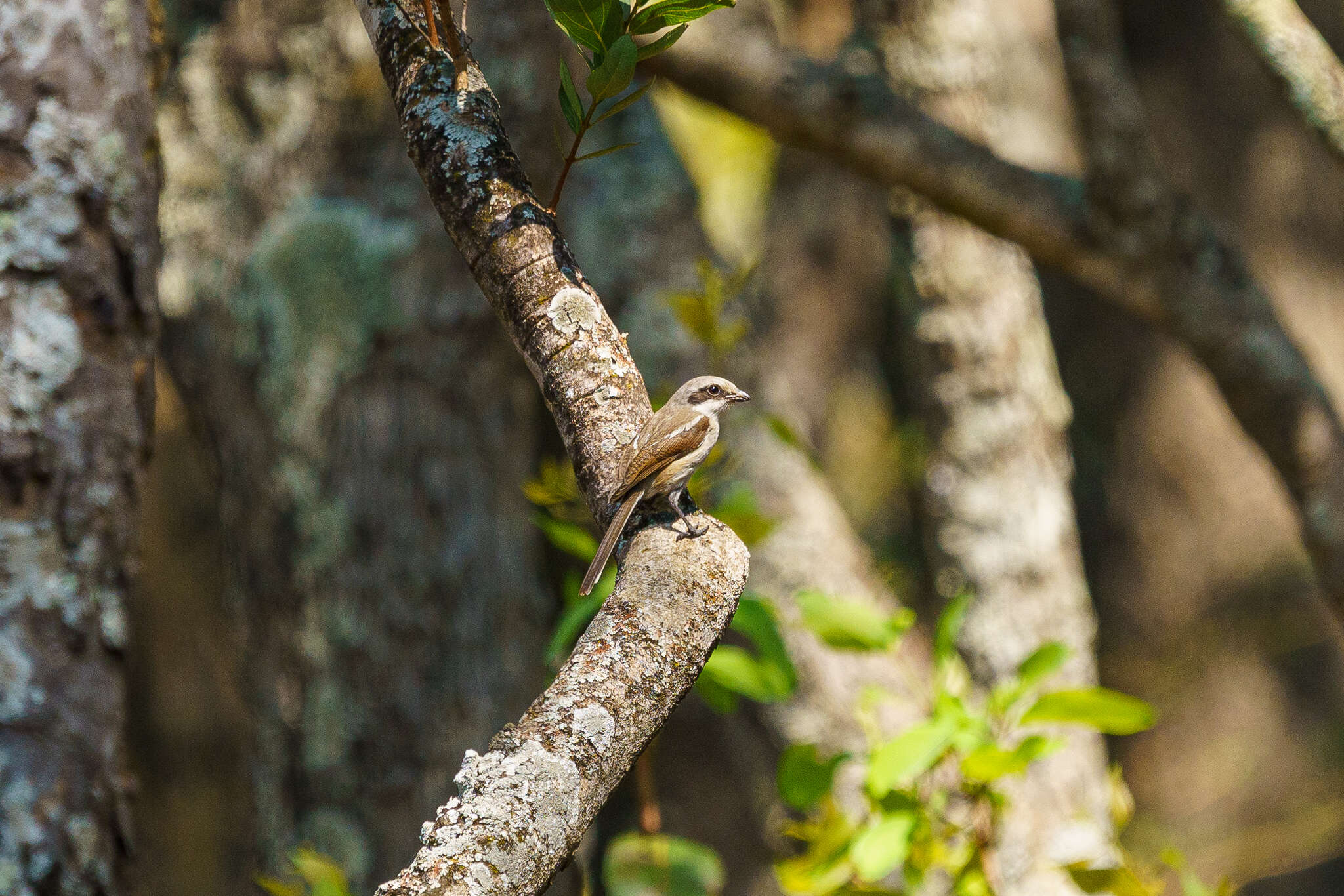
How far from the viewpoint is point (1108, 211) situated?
8.21 ft

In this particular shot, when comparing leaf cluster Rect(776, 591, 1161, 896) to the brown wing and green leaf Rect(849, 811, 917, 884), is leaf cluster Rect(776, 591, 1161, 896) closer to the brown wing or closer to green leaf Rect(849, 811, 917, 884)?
green leaf Rect(849, 811, 917, 884)

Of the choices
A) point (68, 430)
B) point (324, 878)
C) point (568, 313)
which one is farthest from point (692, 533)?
point (68, 430)

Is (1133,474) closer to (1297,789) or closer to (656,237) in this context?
(1297,789)

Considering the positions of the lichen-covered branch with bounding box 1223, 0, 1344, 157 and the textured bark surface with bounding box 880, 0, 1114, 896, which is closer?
the lichen-covered branch with bounding box 1223, 0, 1344, 157

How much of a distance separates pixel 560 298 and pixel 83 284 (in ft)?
3.79

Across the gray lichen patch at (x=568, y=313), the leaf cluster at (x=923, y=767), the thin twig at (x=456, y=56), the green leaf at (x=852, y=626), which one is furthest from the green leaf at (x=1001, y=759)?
the thin twig at (x=456, y=56)

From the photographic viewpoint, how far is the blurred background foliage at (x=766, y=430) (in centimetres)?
221

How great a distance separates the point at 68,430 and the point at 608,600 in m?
1.30

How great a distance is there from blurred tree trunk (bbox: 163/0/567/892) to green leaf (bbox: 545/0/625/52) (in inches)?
63.8

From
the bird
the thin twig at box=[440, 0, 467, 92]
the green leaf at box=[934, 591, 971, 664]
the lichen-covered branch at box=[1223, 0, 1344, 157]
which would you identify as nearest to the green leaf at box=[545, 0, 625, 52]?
the thin twig at box=[440, 0, 467, 92]

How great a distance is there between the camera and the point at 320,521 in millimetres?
2852

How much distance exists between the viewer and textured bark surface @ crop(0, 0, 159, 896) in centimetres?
173

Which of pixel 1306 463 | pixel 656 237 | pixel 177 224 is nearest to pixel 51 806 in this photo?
pixel 177 224

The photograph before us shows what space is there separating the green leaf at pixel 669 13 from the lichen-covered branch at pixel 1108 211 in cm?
168
